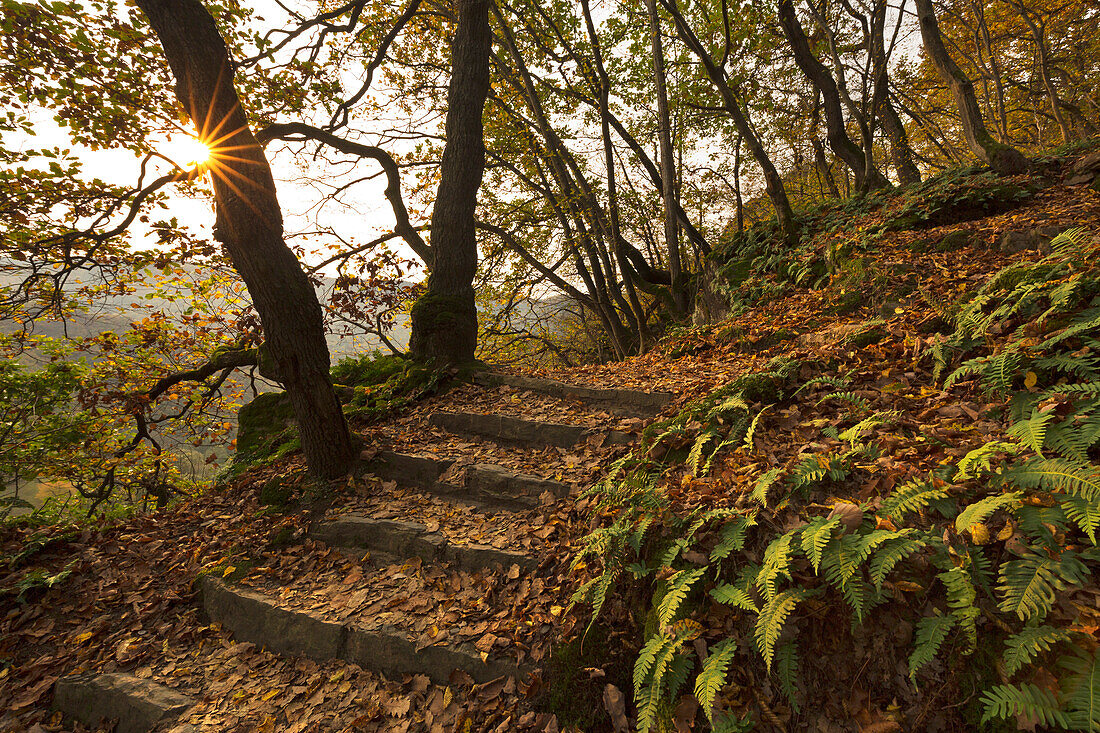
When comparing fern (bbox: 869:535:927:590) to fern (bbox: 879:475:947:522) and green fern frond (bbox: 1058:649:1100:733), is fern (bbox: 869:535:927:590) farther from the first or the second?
green fern frond (bbox: 1058:649:1100:733)

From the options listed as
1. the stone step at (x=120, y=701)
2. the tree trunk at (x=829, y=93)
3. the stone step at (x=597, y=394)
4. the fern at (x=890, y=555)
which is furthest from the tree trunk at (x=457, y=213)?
the tree trunk at (x=829, y=93)

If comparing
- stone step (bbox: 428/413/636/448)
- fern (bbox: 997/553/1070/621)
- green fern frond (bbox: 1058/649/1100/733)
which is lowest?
green fern frond (bbox: 1058/649/1100/733)

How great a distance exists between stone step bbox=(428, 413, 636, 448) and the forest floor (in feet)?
0.36

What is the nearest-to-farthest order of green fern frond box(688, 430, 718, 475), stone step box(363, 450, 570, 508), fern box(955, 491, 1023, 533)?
fern box(955, 491, 1023, 533)
green fern frond box(688, 430, 718, 475)
stone step box(363, 450, 570, 508)

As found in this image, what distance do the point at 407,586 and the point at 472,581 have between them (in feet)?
1.88

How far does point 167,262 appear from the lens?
683 cm

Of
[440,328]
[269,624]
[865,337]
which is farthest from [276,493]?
[865,337]

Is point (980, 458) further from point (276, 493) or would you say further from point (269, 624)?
point (276, 493)

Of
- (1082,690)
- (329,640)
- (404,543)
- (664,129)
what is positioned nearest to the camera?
(1082,690)

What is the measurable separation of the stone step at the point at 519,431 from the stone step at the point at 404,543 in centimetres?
159

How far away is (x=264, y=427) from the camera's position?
6918mm

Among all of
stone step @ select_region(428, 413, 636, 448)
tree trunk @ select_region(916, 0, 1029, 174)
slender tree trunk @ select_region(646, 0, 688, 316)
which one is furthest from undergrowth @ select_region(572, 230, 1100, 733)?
slender tree trunk @ select_region(646, 0, 688, 316)

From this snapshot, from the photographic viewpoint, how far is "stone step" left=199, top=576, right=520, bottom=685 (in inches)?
112

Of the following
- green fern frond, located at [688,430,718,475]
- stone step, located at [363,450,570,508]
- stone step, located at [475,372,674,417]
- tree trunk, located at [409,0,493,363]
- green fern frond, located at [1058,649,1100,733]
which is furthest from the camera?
tree trunk, located at [409,0,493,363]
